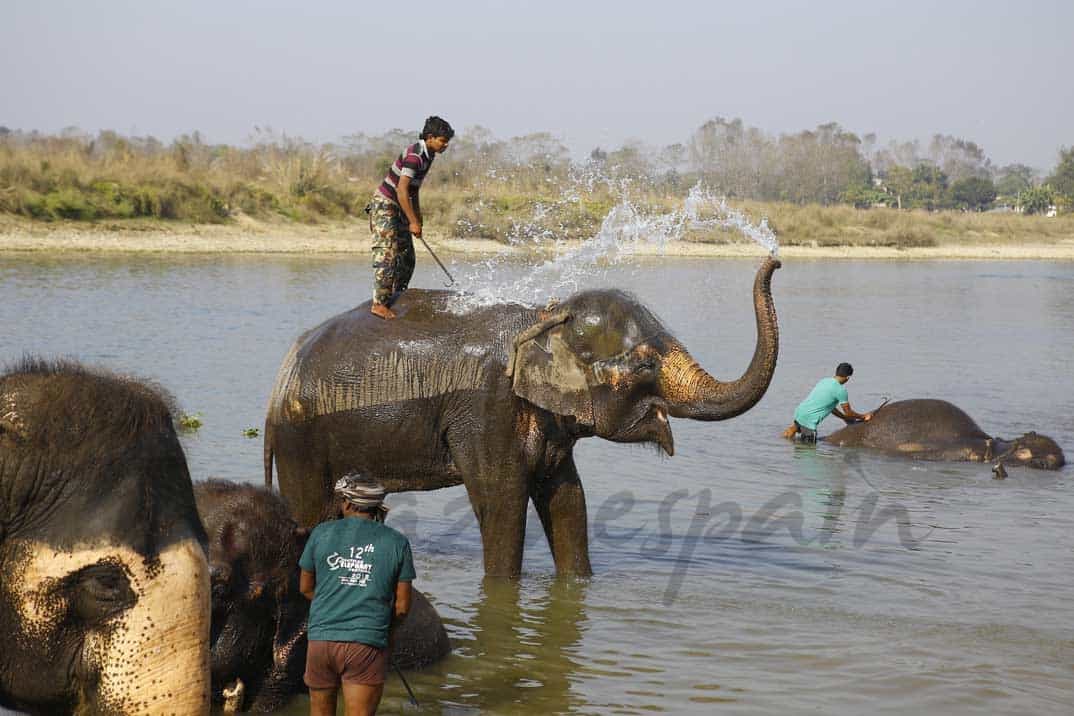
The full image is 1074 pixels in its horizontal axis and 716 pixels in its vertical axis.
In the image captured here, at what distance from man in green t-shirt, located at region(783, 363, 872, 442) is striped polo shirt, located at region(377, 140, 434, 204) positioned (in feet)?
24.5

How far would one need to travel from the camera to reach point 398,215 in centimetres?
801

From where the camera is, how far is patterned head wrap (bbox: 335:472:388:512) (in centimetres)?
471

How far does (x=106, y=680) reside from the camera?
281 centimetres

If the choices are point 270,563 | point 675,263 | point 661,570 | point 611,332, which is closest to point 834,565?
point 661,570

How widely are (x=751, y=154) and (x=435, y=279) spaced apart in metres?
65.3

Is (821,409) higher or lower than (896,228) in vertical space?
lower

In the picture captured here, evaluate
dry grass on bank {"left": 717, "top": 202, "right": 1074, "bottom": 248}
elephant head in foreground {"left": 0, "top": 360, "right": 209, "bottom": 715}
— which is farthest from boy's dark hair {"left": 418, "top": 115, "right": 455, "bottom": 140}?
dry grass on bank {"left": 717, "top": 202, "right": 1074, "bottom": 248}

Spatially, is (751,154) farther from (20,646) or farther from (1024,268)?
(20,646)

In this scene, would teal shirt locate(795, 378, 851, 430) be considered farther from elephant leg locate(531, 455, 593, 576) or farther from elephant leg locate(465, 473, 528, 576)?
elephant leg locate(465, 473, 528, 576)

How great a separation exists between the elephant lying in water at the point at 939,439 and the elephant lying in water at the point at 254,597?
8.92 m

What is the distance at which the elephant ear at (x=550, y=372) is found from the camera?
731 centimetres

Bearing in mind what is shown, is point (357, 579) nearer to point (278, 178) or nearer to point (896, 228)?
point (278, 178)

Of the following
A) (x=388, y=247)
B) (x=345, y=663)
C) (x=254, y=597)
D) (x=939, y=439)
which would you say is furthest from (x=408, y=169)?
(x=939, y=439)

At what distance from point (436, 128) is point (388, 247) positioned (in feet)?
2.41
